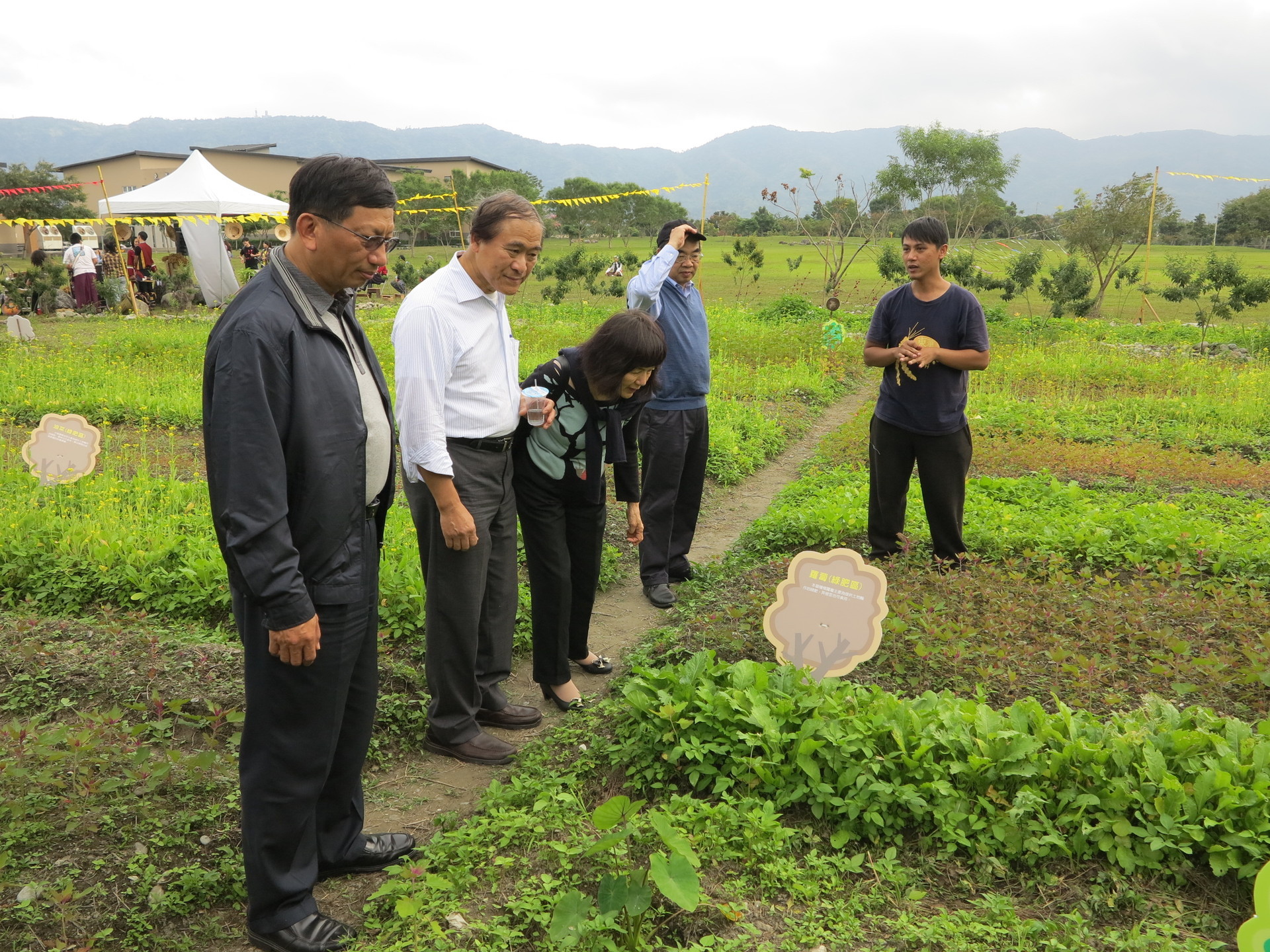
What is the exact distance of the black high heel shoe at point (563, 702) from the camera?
12.3 feet

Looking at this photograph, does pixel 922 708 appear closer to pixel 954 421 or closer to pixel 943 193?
pixel 954 421

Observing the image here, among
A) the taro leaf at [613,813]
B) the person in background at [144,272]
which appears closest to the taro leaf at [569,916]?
the taro leaf at [613,813]

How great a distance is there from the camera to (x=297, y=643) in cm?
207

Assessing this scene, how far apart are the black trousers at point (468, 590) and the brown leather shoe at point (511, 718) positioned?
9 centimetres

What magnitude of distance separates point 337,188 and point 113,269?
2225cm

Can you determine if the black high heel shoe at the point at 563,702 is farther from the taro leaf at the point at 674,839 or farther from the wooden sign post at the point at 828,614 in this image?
the taro leaf at the point at 674,839

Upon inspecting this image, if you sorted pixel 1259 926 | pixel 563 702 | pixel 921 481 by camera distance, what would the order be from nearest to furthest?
pixel 1259 926 < pixel 563 702 < pixel 921 481

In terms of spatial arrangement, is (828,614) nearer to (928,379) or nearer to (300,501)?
(928,379)

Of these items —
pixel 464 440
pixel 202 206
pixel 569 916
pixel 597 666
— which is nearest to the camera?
pixel 569 916

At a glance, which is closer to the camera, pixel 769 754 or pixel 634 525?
pixel 769 754

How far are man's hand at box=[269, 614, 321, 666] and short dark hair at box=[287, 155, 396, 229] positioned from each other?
37.1 inches

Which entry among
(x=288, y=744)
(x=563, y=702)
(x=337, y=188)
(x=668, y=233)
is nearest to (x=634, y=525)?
(x=563, y=702)

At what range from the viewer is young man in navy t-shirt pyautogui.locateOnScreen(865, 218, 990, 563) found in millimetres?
4422

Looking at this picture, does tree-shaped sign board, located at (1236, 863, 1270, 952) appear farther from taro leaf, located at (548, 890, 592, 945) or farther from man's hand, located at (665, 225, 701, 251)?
man's hand, located at (665, 225, 701, 251)
